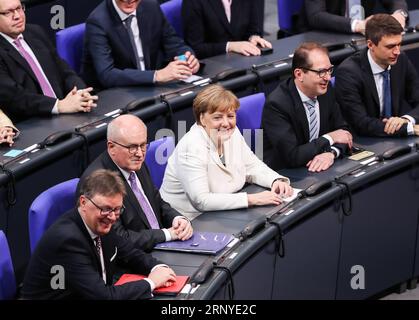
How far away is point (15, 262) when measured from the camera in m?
4.67

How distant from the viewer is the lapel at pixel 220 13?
243 inches

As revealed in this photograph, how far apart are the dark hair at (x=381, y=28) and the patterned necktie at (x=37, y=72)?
164 cm

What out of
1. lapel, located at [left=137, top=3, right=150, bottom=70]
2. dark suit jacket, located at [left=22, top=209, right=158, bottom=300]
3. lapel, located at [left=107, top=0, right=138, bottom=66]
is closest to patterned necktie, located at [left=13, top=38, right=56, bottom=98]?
lapel, located at [left=107, top=0, right=138, bottom=66]

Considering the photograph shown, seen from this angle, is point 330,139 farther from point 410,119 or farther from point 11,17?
point 11,17

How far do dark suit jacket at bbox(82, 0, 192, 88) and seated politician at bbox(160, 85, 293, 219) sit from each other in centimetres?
103

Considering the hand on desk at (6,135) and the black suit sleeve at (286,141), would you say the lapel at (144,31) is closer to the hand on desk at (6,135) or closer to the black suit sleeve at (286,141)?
the black suit sleeve at (286,141)

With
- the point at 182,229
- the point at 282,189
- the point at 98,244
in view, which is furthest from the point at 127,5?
the point at 98,244

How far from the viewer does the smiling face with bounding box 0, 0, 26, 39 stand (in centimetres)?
510

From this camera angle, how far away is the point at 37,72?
17.4ft

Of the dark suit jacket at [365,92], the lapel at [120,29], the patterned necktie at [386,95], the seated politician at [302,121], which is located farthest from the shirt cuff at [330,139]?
the lapel at [120,29]

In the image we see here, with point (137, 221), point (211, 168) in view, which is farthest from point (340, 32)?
point (137, 221)

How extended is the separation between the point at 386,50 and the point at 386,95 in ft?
0.83

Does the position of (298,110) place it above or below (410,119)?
above

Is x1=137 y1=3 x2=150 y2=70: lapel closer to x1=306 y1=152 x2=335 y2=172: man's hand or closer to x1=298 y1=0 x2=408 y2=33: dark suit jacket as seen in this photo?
x1=298 y1=0 x2=408 y2=33: dark suit jacket
